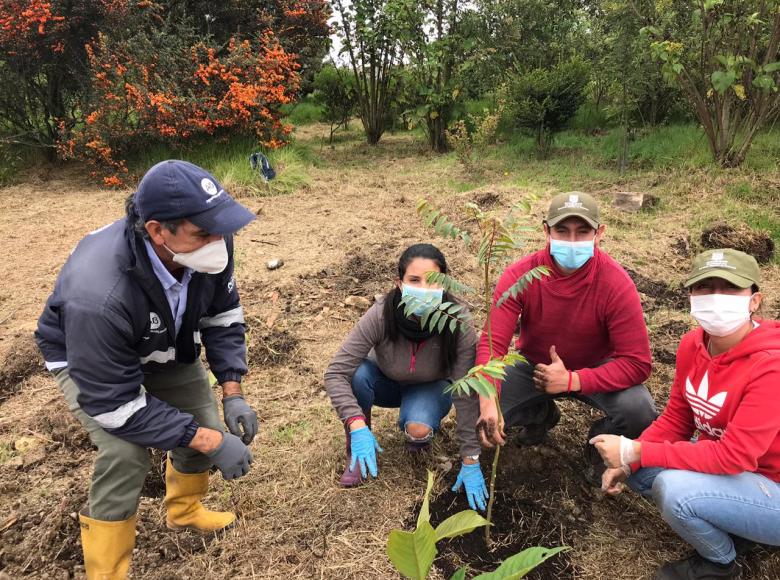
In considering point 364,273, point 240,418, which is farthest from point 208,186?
point 364,273

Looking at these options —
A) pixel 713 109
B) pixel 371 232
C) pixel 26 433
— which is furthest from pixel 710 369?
pixel 713 109

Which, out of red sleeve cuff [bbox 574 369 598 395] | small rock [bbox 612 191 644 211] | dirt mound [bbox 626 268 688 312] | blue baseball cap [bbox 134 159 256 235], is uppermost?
blue baseball cap [bbox 134 159 256 235]

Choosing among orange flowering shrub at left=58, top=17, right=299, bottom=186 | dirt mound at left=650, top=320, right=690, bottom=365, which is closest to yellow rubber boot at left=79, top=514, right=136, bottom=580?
dirt mound at left=650, top=320, right=690, bottom=365

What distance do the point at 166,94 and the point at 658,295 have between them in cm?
659

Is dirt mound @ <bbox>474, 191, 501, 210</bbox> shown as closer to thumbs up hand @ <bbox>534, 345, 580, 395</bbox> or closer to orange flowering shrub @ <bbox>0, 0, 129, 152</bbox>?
thumbs up hand @ <bbox>534, 345, 580, 395</bbox>

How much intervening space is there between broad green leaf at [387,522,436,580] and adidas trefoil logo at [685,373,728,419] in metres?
1.31

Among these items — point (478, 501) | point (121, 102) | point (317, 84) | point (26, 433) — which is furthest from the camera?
point (317, 84)

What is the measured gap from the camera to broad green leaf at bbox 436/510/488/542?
3.32 feet

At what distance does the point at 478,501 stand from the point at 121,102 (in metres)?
7.34

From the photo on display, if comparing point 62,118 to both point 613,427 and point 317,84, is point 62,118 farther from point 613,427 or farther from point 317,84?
point 613,427

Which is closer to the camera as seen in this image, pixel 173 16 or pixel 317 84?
pixel 173 16

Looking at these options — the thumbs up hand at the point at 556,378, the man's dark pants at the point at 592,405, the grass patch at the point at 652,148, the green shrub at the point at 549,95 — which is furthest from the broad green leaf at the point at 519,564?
the green shrub at the point at 549,95

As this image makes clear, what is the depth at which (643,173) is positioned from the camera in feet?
21.8

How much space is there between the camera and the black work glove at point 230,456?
73.7 inches
